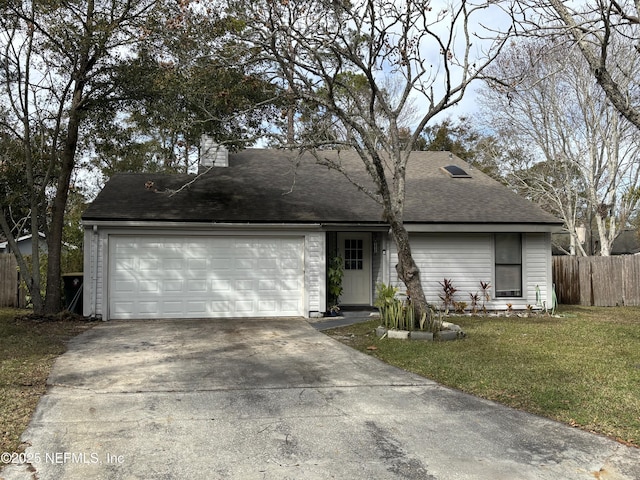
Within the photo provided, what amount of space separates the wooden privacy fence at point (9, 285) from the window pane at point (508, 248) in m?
13.6

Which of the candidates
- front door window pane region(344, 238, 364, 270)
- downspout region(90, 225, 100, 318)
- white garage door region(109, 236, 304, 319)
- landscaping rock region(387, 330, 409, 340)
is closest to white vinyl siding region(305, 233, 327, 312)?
white garage door region(109, 236, 304, 319)

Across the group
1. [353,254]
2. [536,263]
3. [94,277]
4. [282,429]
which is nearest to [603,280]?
[536,263]

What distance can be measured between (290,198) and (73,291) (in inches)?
239

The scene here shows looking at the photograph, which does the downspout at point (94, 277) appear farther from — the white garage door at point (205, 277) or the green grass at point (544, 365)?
the green grass at point (544, 365)

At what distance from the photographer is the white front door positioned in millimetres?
14008

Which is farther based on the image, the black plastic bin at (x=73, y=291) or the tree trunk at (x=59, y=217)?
the black plastic bin at (x=73, y=291)

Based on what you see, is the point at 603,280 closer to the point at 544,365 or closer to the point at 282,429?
the point at 544,365

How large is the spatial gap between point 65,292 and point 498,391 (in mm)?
10947

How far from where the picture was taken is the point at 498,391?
18.9 feet

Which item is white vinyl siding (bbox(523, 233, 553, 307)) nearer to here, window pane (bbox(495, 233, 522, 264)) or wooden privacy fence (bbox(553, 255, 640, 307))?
window pane (bbox(495, 233, 522, 264))

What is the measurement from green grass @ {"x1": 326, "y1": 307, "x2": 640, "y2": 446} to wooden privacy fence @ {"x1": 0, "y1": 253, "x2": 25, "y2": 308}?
10.1m

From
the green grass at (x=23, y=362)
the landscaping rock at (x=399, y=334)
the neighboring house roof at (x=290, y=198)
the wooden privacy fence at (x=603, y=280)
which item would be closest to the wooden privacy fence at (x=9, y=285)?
the green grass at (x=23, y=362)

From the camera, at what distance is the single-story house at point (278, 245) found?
1170 cm

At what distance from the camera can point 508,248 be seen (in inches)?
524
